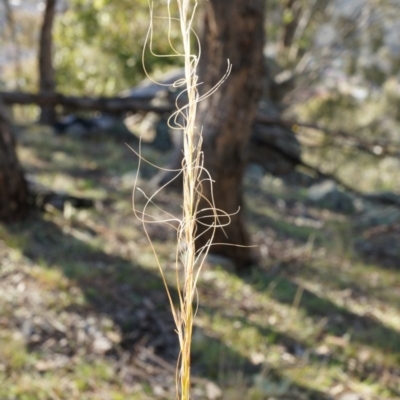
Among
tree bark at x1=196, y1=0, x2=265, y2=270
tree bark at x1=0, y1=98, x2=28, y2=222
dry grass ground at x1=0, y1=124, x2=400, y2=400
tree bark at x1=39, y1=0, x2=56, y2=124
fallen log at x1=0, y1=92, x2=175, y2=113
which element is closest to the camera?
dry grass ground at x1=0, y1=124, x2=400, y2=400

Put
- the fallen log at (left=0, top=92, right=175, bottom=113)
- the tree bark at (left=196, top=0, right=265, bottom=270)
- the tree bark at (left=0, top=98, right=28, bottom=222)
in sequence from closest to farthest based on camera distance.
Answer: the tree bark at (left=196, top=0, right=265, bottom=270) → the tree bark at (left=0, top=98, right=28, bottom=222) → the fallen log at (left=0, top=92, right=175, bottom=113)

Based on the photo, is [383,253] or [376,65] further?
[376,65]

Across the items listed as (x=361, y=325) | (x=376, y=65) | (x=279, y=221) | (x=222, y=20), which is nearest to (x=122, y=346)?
(x=361, y=325)

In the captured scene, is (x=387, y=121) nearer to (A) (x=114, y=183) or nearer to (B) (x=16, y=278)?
(A) (x=114, y=183)

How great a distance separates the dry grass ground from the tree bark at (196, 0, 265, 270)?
64cm

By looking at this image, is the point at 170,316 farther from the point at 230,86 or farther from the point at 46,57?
the point at 46,57

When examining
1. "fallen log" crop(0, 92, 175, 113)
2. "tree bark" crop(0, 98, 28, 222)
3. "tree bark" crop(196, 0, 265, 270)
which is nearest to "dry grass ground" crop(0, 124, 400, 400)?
"tree bark" crop(0, 98, 28, 222)

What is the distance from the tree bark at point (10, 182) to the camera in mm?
4777

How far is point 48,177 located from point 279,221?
2.80 meters

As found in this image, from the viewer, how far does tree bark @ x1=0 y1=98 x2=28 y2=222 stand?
15.7ft

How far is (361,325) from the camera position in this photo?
181 inches

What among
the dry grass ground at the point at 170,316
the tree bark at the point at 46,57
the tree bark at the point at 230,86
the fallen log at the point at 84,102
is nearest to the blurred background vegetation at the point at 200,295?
the dry grass ground at the point at 170,316

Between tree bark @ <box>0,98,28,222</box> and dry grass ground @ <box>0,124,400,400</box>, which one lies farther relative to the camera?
tree bark @ <box>0,98,28,222</box>

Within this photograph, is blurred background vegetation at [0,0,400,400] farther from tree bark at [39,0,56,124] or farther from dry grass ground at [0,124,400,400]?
tree bark at [39,0,56,124]
